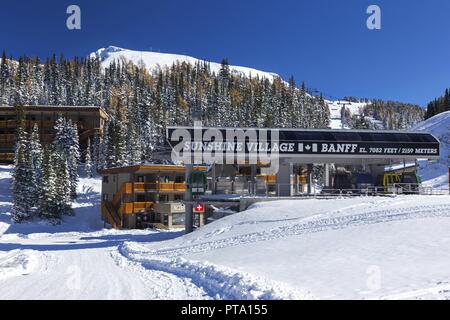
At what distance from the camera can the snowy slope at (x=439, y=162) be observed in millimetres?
76125

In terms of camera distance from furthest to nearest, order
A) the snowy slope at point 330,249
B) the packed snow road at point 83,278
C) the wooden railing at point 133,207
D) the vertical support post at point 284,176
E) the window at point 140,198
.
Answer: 1. the window at point 140,198
2. the wooden railing at point 133,207
3. the vertical support post at point 284,176
4. the packed snow road at point 83,278
5. the snowy slope at point 330,249

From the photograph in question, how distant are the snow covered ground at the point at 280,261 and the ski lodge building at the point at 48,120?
5504 centimetres

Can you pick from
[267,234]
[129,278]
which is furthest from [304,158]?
[129,278]

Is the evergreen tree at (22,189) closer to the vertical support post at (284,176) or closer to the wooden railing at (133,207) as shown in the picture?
the wooden railing at (133,207)

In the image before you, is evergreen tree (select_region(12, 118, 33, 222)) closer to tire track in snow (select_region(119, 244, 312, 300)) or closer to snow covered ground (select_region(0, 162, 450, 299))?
snow covered ground (select_region(0, 162, 450, 299))

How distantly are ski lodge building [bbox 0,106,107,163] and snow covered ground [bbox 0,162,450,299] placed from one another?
5504cm

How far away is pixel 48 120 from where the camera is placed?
3231 inches

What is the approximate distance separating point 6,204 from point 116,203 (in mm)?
16065

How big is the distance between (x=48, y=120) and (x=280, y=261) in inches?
2967

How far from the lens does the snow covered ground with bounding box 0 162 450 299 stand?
11.2 meters

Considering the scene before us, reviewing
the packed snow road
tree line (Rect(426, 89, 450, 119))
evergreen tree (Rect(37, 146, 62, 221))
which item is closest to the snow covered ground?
the packed snow road

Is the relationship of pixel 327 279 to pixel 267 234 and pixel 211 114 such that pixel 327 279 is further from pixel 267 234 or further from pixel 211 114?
pixel 211 114

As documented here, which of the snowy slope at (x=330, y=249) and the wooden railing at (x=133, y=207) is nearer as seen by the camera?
the snowy slope at (x=330, y=249)

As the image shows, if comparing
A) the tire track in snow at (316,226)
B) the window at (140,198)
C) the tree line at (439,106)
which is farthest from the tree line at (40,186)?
the tree line at (439,106)
